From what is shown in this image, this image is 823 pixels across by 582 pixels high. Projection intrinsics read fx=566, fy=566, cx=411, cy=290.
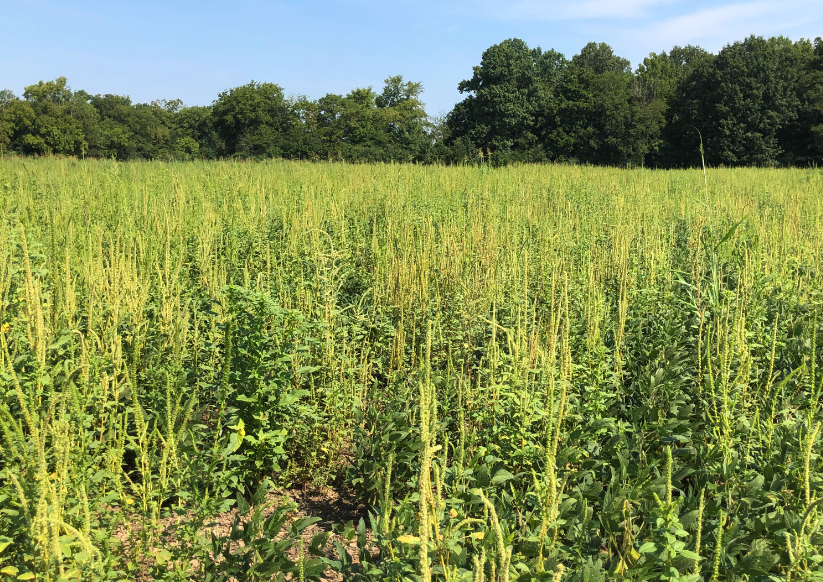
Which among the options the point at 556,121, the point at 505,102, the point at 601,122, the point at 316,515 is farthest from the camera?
the point at 505,102

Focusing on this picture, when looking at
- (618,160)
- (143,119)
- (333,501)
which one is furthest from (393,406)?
(143,119)

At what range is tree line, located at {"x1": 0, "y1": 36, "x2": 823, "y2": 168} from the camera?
29250mm

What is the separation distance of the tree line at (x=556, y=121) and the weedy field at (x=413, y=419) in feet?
50.6

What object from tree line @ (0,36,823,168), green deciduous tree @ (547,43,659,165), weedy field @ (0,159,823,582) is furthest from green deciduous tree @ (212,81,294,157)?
weedy field @ (0,159,823,582)

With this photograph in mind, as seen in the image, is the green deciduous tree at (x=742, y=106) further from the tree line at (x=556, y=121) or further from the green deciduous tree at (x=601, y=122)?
the green deciduous tree at (x=601, y=122)

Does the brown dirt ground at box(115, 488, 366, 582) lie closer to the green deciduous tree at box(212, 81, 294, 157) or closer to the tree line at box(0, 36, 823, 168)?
the tree line at box(0, 36, 823, 168)

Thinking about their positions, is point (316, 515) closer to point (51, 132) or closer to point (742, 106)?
point (742, 106)

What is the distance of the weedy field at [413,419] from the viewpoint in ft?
6.45

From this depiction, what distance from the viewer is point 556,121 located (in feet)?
118

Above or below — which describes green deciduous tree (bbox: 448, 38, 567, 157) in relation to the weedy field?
above

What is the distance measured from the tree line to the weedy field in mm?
15435

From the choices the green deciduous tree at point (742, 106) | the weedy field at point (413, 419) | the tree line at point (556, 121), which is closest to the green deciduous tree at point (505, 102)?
the tree line at point (556, 121)

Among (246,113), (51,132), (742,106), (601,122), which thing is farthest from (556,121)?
(51,132)

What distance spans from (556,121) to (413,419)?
36.2 metres
